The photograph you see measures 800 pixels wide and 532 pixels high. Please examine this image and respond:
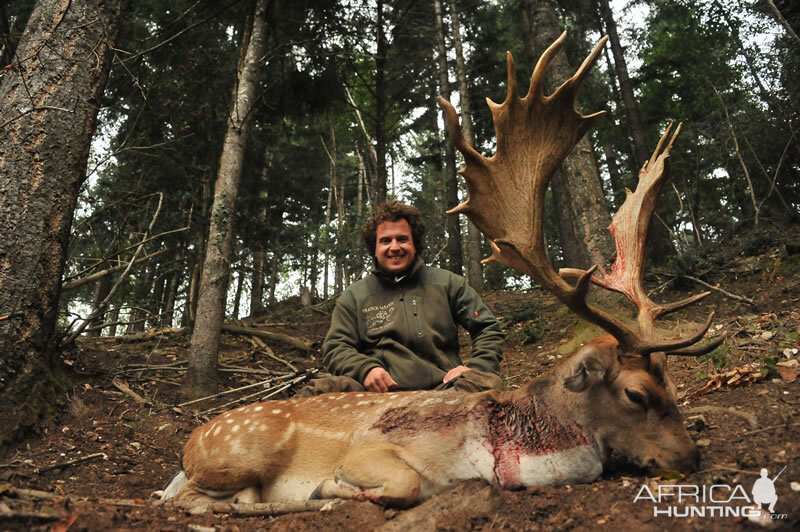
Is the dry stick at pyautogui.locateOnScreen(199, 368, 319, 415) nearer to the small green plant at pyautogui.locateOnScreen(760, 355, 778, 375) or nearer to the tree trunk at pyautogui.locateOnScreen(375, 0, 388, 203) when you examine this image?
the small green plant at pyautogui.locateOnScreen(760, 355, 778, 375)

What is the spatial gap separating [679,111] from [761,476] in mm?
22482

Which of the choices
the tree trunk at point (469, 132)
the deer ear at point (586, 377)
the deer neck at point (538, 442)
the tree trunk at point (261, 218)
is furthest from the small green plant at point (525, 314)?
the deer ear at point (586, 377)

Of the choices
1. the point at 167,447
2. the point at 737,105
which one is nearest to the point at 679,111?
the point at 737,105

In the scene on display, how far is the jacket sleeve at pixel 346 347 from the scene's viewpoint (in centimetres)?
382

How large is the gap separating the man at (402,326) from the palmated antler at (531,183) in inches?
40.7

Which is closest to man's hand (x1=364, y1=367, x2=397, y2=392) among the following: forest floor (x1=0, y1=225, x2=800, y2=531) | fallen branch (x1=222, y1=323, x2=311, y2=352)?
forest floor (x1=0, y1=225, x2=800, y2=531)

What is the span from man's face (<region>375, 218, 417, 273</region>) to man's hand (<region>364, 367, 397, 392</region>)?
36.5 inches

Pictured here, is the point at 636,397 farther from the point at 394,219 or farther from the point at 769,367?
the point at 394,219

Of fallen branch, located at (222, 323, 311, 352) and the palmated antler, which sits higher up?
the palmated antler

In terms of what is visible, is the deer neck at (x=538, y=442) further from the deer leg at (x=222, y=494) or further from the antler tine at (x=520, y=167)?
the deer leg at (x=222, y=494)

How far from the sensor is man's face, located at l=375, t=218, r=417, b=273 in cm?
422

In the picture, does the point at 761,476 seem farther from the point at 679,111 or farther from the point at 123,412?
the point at 679,111

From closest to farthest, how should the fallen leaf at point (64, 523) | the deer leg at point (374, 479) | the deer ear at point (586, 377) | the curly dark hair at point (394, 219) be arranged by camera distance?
the fallen leaf at point (64, 523), the deer leg at point (374, 479), the deer ear at point (586, 377), the curly dark hair at point (394, 219)

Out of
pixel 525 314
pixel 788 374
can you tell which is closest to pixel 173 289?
pixel 525 314
